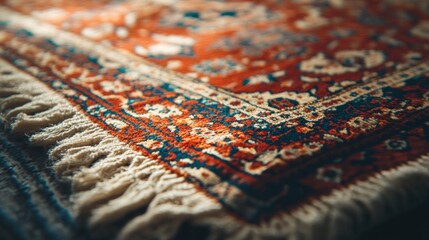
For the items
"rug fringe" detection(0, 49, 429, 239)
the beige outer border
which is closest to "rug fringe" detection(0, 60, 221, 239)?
"rug fringe" detection(0, 49, 429, 239)

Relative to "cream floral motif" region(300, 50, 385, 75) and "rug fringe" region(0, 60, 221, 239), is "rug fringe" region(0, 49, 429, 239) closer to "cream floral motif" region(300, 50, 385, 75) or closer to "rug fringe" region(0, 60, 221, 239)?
"rug fringe" region(0, 60, 221, 239)

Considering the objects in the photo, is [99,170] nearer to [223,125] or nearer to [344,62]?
[223,125]

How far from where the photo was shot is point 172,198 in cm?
52

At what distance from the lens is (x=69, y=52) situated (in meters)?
1.24

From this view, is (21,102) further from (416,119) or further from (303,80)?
(416,119)

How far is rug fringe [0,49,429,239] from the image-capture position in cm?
46

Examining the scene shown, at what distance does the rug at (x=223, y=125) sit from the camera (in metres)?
0.49

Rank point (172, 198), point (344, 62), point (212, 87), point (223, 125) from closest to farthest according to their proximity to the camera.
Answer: point (172, 198), point (223, 125), point (212, 87), point (344, 62)

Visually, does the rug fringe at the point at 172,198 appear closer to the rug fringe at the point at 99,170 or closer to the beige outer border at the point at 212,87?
the rug fringe at the point at 99,170

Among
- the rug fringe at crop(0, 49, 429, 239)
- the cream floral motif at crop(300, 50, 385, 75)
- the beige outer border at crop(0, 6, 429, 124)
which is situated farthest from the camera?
the cream floral motif at crop(300, 50, 385, 75)

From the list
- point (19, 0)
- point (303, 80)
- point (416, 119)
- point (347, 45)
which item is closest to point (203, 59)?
point (303, 80)

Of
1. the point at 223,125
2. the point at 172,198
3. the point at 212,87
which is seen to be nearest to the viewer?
the point at 172,198

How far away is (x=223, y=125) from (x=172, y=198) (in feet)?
0.90

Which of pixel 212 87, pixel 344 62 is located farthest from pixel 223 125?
pixel 344 62
